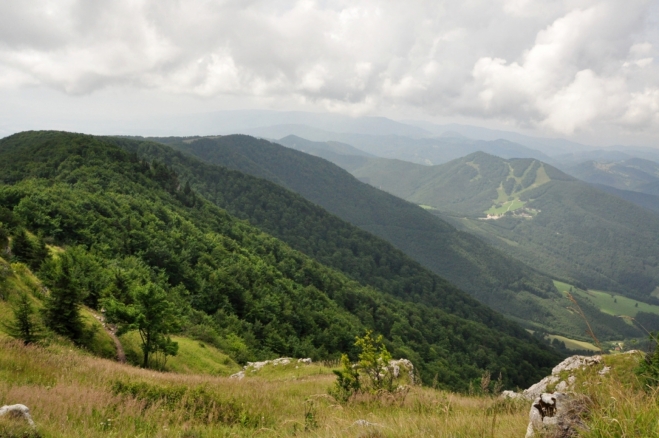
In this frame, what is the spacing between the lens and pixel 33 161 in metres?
71.1

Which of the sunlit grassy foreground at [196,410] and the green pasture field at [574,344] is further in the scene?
the green pasture field at [574,344]

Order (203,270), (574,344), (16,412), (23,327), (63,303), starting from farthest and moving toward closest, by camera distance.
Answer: (574,344) → (203,270) → (63,303) → (23,327) → (16,412)

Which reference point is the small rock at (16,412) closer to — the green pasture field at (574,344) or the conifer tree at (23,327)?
the conifer tree at (23,327)

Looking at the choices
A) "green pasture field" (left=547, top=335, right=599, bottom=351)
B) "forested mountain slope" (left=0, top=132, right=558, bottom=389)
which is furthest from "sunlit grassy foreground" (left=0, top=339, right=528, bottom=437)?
"green pasture field" (left=547, top=335, right=599, bottom=351)

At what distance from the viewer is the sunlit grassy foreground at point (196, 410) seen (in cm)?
549

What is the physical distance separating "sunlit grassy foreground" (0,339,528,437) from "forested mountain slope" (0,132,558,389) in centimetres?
755

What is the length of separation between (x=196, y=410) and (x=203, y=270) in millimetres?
39203

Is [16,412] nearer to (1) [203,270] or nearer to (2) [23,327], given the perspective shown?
(2) [23,327]

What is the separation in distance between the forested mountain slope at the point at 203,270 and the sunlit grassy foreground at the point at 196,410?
7553mm

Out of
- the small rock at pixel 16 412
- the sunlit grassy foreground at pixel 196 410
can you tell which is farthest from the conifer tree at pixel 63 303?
the small rock at pixel 16 412

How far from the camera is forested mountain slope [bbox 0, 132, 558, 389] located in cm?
3228

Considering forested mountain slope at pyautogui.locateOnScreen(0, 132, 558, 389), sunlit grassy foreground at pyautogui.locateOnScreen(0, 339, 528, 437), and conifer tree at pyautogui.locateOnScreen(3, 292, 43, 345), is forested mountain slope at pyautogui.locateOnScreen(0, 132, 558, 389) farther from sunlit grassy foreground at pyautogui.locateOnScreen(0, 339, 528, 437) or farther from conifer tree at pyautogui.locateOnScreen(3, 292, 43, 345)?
sunlit grassy foreground at pyautogui.locateOnScreen(0, 339, 528, 437)

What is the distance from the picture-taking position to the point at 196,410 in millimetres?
7711

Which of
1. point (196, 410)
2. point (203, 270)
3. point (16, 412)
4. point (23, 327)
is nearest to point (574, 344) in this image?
point (203, 270)
